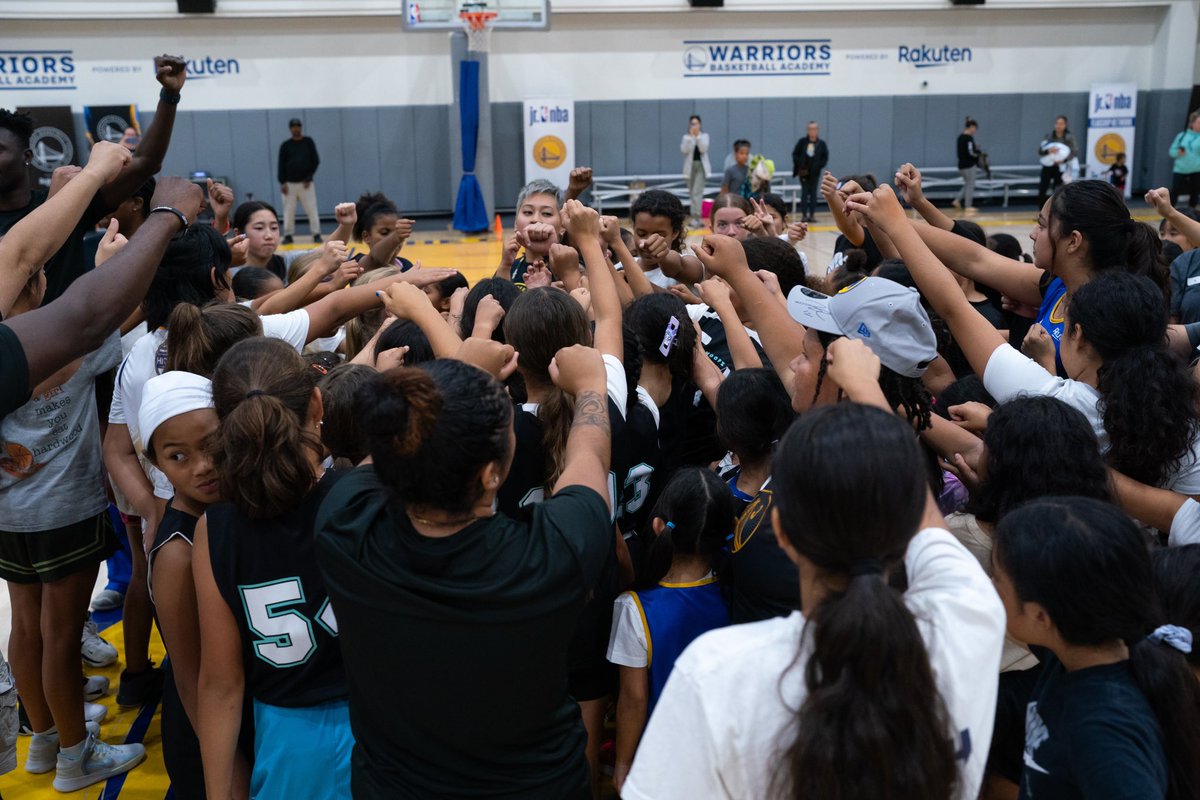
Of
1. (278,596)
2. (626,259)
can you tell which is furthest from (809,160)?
(278,596)

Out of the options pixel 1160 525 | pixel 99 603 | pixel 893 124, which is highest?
pixel 893 124

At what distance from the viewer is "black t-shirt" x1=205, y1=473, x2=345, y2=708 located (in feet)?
7.32

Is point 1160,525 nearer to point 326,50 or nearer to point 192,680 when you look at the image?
point 192,680

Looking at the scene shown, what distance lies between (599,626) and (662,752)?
1.44 meters

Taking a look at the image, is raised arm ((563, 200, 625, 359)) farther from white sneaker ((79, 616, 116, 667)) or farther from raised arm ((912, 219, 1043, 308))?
white sneaker ((79, 616, 116, 667))

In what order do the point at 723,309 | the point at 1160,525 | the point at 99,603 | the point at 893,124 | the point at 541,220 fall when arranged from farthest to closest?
the point at 893,124 < the point at 541,220 < the point at 99,603 < the point at 723,309 < the point at 1160,525

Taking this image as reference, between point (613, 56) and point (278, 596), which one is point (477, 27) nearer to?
point (613, 56)

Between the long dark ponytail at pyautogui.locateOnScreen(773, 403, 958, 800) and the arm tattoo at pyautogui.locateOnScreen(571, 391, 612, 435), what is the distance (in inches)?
25.5

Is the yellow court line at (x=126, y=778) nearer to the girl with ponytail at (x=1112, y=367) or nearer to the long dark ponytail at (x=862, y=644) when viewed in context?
the long dark ponytail at (x=862, y=644)

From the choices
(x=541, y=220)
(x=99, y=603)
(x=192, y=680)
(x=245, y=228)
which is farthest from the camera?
(x=245, y=228)

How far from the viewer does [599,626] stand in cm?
293

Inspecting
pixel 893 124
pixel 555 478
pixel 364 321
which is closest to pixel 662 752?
pixel 555 478

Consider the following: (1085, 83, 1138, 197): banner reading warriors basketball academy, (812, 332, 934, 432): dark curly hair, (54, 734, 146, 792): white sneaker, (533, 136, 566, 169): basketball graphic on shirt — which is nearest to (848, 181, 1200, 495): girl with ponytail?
(812, 332, 934, 432): dark curly hair

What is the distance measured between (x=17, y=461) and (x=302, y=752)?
175cm
